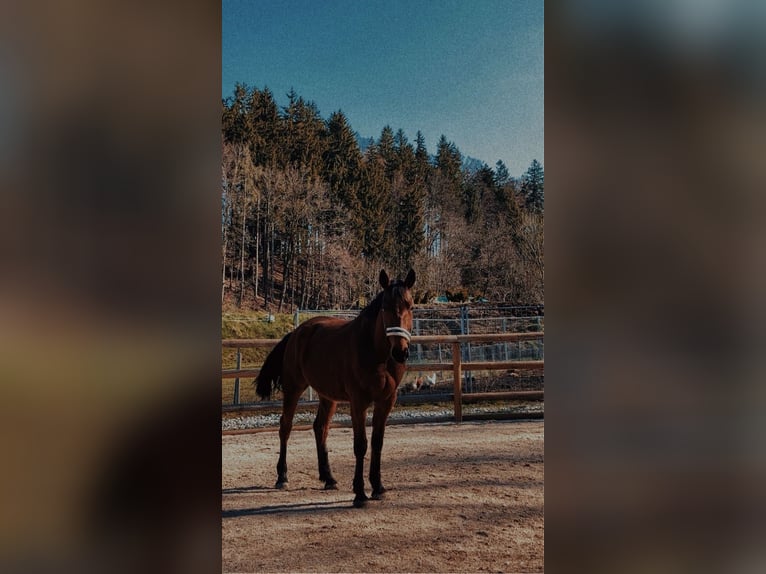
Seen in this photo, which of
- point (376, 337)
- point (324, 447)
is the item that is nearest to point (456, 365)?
point (324, 447)

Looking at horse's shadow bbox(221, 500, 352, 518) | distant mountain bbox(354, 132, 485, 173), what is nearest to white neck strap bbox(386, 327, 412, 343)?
horse's shadow bbox(221, 500, 352, 518)

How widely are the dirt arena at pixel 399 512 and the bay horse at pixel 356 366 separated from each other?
162mm

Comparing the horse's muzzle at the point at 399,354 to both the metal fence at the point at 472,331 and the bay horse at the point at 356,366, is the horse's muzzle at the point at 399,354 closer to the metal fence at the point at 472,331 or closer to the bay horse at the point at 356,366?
the bay horse at the point at 356,366

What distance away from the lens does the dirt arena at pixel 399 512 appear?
163 cm

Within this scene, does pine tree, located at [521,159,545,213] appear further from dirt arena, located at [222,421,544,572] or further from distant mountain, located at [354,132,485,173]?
dirt arena, located at [222,421,544,572]

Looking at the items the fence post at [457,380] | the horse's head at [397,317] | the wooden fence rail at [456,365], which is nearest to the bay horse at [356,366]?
the horse's head at [397,317]

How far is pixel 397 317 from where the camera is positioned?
6.37ft
